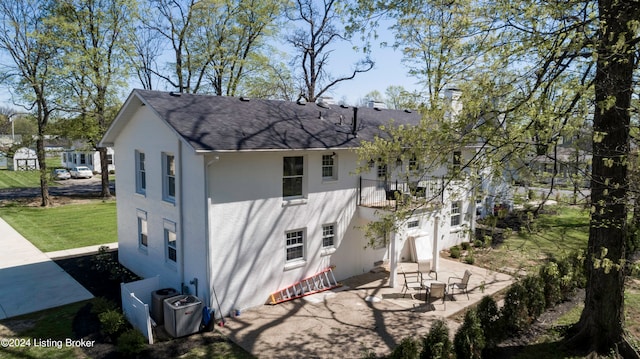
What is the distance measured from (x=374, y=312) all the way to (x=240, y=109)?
8706mm

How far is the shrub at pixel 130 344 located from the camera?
1019cm

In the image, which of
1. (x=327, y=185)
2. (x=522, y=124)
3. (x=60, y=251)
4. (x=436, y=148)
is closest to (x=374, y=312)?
(x=327, y=185)

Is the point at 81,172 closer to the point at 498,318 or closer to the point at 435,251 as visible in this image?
the point at 435,251

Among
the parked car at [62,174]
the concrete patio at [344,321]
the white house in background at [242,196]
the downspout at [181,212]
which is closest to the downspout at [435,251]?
the white house in background at [242,196]

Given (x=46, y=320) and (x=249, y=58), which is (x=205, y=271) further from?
(x=249, y=58)

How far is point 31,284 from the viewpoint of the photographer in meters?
15.4

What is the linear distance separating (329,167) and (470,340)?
8.16 metres

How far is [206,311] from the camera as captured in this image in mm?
12023

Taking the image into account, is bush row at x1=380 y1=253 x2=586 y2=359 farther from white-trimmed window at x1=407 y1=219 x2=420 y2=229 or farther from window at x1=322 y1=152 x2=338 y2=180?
window at x1=322 y1=152 x2=338 y2=180

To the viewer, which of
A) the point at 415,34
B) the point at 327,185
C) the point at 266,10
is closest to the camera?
the point at 415,34

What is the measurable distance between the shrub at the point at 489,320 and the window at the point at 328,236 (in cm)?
622

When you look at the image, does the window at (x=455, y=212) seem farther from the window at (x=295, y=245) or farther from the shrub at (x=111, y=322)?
the shrub at (x=111, y=322)

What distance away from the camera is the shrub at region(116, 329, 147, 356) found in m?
10.2

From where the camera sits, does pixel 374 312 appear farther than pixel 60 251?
No
